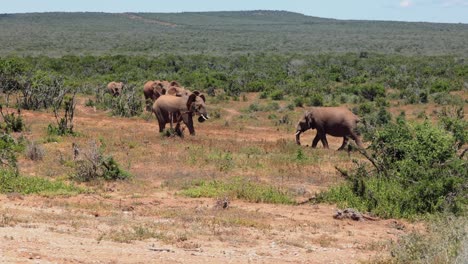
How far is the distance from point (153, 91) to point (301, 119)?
8.99 meters

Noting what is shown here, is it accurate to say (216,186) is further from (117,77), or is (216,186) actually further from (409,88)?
(117,77)

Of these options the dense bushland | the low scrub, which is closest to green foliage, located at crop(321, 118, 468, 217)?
the low scrub

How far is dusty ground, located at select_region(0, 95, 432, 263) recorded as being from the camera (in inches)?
332

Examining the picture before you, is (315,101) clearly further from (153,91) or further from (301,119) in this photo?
(301,119)

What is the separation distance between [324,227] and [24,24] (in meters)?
124

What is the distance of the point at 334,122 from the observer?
768 inches

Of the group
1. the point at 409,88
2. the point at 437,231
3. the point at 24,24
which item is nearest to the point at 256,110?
the point at 409,88

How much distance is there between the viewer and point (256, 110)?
1182 inches

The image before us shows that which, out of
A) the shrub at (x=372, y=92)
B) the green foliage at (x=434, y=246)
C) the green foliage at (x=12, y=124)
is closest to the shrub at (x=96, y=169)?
the green foliage at (x=12, y=124)

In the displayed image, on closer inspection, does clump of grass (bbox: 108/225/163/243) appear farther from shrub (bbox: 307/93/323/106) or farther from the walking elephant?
shrub (bbox: 307/93/323/106)

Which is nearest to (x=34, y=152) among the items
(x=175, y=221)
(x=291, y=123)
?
(x=175, y=221)

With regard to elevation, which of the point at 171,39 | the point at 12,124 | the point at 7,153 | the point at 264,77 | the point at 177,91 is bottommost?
the point at 171,39

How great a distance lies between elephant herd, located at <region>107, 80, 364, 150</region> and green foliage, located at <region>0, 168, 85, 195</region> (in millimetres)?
7928

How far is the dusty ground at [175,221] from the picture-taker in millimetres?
8445
